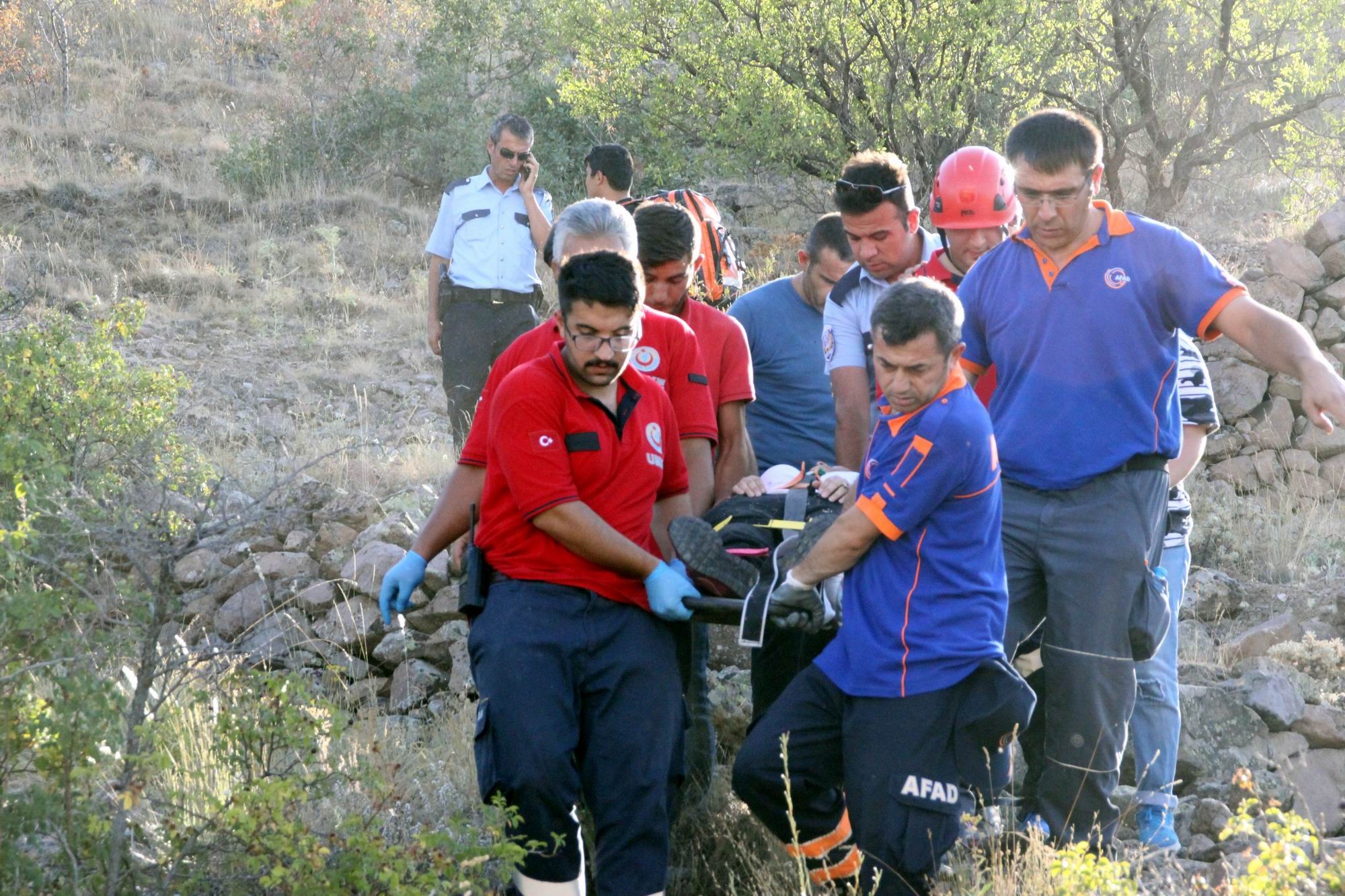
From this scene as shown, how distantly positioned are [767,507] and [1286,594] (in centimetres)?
538

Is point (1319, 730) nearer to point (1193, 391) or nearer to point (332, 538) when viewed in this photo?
point (1193, 391)

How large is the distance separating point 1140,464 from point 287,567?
15.0 feet

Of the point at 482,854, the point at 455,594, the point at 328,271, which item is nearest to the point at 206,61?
the point at 328,271

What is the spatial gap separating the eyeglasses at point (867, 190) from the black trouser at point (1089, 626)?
3.67ft

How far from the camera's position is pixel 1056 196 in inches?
155

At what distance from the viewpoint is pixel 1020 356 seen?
4.04m

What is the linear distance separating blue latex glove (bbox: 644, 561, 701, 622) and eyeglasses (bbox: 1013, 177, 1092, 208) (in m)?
1.55

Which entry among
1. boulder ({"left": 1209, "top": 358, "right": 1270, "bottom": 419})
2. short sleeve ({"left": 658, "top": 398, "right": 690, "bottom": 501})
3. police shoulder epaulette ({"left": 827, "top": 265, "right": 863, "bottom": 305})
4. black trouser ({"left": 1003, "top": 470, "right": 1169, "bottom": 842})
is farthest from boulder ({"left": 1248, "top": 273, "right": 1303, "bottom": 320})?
short sleeve ({"left": 658, "top": 398, "right": 690, "bottom": 501})

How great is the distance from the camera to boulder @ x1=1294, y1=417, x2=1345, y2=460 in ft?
32.4

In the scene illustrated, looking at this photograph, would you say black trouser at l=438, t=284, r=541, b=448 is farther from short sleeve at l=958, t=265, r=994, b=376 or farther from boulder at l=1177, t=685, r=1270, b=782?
boulder at l=1177, t=685, r=1270, b=782

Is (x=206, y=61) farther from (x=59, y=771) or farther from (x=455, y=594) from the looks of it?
(x=59, y=771)

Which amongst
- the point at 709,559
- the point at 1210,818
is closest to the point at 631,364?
the point at 709,559

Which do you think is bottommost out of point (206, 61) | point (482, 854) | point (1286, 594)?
point (1286, 594)

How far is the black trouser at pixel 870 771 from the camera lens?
3.43 meters
